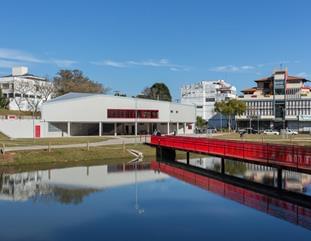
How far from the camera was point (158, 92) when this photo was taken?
161 m

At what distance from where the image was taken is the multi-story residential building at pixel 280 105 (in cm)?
12094

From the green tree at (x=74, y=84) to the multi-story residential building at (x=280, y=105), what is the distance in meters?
42.8

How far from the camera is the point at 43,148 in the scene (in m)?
52.9

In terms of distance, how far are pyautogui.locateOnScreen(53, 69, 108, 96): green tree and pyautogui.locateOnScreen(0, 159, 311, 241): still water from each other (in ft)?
271

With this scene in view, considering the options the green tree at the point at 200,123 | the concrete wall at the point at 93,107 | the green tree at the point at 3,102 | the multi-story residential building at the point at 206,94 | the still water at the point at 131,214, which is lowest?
the still water at the point at 131,214

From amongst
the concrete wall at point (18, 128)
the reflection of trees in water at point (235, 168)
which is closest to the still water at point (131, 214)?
the reflection of trees in water at point (235, 168)

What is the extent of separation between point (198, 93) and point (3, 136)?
96803mm

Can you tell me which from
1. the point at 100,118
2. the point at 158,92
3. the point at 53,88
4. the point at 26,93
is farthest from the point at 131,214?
the point at 158,92

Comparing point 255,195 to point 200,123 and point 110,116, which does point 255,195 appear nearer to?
point 110,116

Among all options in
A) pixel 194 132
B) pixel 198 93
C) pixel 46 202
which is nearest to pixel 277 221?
pixel 46 202

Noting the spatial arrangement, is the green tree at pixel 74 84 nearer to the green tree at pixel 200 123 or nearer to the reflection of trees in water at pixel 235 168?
the green tree at pixel 200 123

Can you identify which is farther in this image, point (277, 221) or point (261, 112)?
point (261, 112)

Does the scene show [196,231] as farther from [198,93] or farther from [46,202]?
[198,93]

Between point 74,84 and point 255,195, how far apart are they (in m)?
97.7
